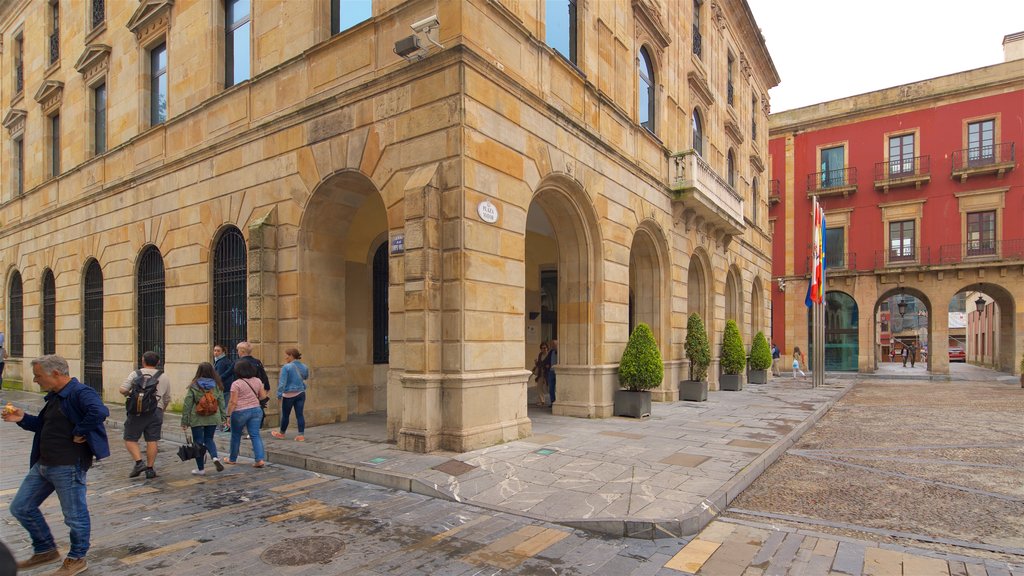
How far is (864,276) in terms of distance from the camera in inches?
1266

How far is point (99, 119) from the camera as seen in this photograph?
17281 millimetres

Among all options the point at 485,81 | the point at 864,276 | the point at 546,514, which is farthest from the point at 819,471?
the point at 864,276

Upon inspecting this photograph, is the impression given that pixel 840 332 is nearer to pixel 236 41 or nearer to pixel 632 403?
pixel 632 403

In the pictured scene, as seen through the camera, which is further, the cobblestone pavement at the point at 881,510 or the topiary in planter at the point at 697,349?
the topiary in planter at the point at 697,349

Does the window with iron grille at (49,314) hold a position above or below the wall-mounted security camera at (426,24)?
below

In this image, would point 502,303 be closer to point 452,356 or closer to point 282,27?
point 452,356

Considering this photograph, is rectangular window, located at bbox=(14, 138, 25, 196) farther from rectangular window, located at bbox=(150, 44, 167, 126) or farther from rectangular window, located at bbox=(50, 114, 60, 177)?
rectangular window, located at bbox=(150, 44, 167, 126)

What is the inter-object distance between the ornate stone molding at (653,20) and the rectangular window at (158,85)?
11783 mm

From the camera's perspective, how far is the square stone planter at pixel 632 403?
12000 mm

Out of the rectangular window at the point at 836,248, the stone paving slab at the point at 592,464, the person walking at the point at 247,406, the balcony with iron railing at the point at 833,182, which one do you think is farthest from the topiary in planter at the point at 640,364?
the balcony with iron railing at the point at 833,182

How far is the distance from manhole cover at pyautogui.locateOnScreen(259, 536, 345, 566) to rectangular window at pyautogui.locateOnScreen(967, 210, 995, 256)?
3561 centimetres

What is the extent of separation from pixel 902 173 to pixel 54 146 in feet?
128

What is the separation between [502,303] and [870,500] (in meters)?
5.46

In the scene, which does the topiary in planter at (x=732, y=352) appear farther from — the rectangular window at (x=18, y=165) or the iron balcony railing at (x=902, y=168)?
the rectangular window at (x=18, y=165)
